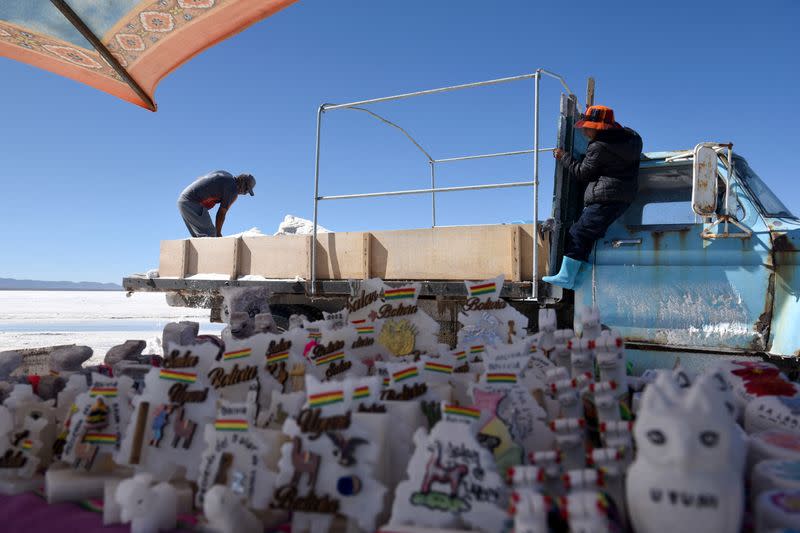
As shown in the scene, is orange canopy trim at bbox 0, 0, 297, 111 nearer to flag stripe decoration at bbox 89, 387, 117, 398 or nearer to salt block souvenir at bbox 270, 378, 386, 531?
flag stripe decoration at bbox 89, 387, 117, 398

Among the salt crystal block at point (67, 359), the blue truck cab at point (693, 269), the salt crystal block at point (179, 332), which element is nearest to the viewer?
the salt crystal block at point (179, 332)

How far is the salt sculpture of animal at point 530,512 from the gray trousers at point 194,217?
595 centimetres

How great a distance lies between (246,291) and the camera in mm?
3273

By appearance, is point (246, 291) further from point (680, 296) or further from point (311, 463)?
point (680, 296)

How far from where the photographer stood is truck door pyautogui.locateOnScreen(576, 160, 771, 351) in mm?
3480

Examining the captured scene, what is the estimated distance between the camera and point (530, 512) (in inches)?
38.1

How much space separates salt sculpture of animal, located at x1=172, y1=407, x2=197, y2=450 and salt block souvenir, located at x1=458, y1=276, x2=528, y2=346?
112 cm

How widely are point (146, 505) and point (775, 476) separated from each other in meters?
1.44

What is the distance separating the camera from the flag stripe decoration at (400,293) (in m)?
2.23

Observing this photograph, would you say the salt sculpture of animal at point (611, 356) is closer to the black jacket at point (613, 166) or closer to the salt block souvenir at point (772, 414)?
the salt block souvenir at point (772, 414)

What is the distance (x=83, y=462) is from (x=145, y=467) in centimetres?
28

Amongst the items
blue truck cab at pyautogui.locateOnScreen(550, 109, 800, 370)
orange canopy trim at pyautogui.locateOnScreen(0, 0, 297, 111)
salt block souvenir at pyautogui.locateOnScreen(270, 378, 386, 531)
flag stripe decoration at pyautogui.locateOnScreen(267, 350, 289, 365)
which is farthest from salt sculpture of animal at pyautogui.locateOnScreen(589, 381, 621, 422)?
orange canopy trim at pyautogui.locateOnScreen(0, 0, 297, 111)

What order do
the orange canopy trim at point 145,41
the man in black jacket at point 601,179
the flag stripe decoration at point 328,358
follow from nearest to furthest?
the flag stripe decoration at point 328,358
the orange canopy trim at point 145,41
the man in black jacket at point 601,179

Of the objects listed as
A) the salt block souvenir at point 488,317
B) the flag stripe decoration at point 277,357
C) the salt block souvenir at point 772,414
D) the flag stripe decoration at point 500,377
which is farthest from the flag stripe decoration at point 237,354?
the salt block souvenir at point 772,414
